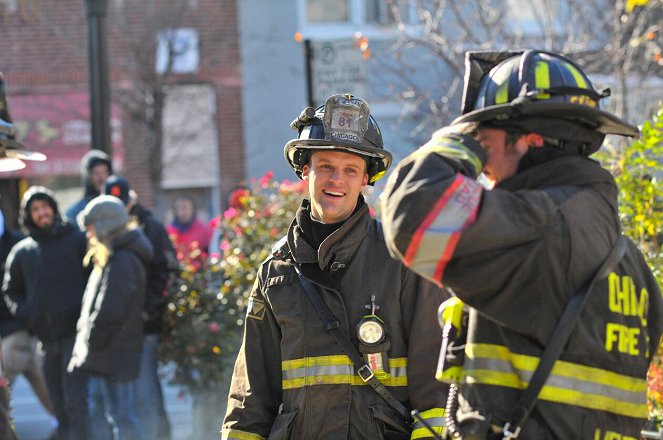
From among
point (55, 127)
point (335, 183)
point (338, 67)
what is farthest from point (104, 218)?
point (55, 127)

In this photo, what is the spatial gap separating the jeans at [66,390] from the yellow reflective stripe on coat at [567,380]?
5.32 meters

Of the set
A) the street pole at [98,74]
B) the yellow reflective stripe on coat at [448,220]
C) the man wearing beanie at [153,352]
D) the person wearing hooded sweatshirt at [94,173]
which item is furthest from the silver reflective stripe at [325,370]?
the street pole at [98,74]

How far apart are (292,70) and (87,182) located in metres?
6.59

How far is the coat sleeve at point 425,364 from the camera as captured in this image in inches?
136

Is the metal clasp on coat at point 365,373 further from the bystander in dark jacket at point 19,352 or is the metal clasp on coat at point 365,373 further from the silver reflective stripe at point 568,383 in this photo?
the bystander in dark jacket at point 19,352

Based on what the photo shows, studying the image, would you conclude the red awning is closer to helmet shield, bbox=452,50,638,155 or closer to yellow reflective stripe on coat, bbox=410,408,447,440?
yellow reflective stripe on coat, bbox=410,408,447,440

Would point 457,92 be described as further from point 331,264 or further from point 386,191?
point 386,191

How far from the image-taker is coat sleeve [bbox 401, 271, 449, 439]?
345 cm

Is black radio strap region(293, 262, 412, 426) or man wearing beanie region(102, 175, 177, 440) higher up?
black radio strap region(293, 262, 412, 426)

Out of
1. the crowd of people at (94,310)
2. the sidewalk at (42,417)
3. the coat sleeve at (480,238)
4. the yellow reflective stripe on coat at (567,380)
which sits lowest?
the sidewalk at (42,417)

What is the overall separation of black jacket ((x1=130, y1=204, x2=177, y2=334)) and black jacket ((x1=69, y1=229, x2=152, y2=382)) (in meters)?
0.19

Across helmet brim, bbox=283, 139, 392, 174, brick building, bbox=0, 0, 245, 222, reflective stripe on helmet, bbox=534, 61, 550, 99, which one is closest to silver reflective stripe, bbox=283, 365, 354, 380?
helmet brim, bbox=283, 139, 392, 174

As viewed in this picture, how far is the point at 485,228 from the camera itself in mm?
2322

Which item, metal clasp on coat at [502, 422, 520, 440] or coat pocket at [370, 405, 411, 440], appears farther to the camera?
coat pocket at [370, 405, 411, 440]
